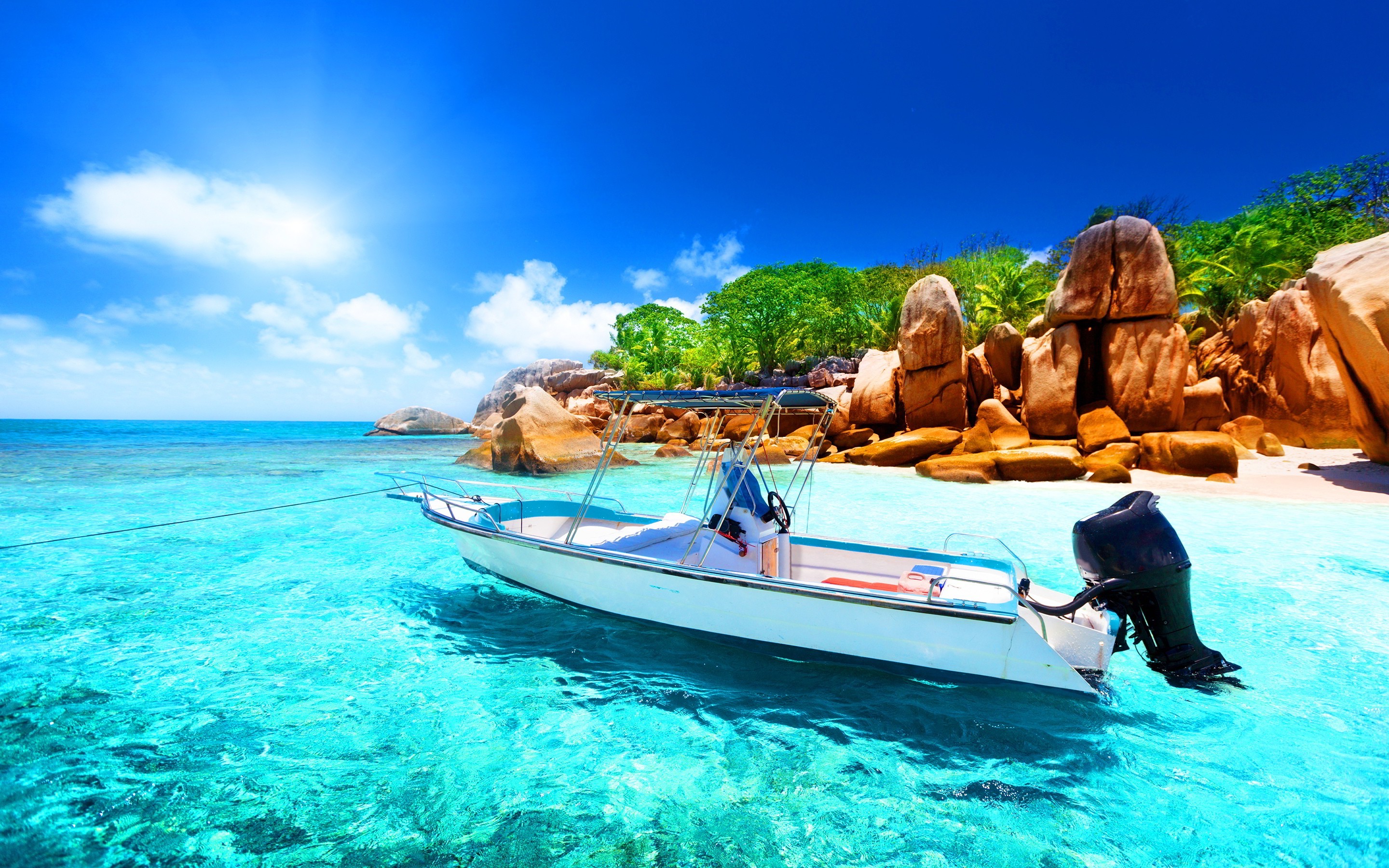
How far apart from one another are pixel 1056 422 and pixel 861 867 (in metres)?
19.8

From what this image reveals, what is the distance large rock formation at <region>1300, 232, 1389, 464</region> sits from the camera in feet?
41.4

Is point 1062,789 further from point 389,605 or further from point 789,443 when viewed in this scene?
point 789,443

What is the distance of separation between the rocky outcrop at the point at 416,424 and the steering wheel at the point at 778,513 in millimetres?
60318

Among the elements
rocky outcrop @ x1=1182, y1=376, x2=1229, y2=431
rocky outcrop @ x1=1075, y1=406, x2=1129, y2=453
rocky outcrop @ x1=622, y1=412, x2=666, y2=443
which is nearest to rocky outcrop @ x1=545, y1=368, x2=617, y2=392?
rocky outcrop @ x1=622, y1=412, x2=666, y2=443

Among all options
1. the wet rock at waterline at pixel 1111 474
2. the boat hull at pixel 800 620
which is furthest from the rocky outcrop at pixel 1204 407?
the boat hull at pixel 800 620

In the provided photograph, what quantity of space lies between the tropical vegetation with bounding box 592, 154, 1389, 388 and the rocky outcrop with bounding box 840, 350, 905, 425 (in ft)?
16.4

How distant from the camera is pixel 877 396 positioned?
2280cm

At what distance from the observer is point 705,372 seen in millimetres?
38656

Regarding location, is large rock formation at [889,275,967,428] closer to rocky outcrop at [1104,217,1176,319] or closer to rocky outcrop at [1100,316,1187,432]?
rocky outcrop at [1100,316,1187,432]

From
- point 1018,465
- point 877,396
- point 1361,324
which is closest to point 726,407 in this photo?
point 1018,465

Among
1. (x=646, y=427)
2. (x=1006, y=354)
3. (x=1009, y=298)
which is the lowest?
(x=646, y=427)

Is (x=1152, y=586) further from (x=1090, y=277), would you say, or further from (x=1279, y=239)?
(x=1279, y=239)

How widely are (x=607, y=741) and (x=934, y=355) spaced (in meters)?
20.0

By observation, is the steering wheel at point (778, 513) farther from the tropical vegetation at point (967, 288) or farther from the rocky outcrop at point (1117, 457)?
the tropical vegetation at point (967, 288)
